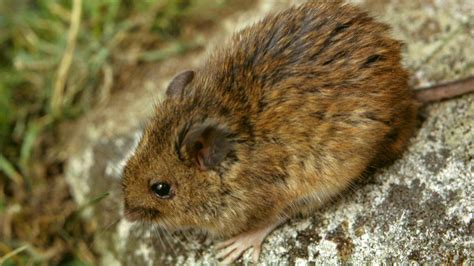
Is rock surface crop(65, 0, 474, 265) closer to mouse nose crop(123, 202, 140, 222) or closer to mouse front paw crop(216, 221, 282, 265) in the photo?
mouse front paw crop(216, 221, 282, 265)

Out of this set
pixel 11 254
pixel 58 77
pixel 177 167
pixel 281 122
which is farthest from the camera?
pixel 58 77

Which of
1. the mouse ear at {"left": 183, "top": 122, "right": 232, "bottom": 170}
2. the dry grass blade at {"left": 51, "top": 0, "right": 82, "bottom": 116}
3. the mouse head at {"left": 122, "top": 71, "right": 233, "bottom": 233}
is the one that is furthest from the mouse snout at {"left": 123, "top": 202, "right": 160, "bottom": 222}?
the dry grass blade at {"left": 51, "top": 0, "right": 82, "bottom": 116}

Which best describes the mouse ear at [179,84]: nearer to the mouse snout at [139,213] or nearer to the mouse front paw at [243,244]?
the mouse snout at [139,213]

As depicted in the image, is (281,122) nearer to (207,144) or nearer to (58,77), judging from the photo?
(207,144)

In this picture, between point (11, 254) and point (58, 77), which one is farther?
point (58, 77)

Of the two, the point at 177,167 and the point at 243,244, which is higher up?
the point at 177,167

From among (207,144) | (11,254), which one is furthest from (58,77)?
(207,144)

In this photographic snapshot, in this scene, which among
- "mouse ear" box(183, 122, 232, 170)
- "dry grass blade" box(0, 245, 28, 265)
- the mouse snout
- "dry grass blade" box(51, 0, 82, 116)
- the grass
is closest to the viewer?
"mouse ear" box(183, 122, 232, 170)

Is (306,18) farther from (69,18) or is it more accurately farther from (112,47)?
(69,18)
